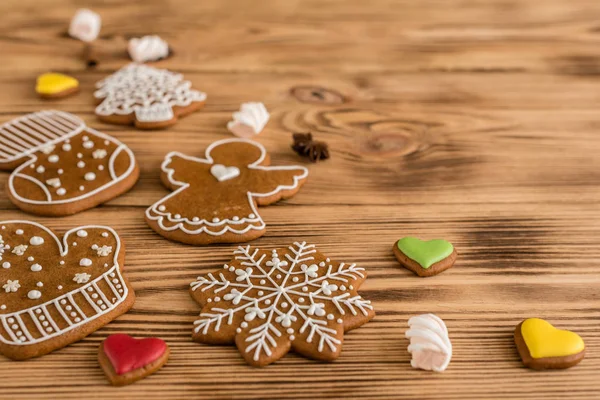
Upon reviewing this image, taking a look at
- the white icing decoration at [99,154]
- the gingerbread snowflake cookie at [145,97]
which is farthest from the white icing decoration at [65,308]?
the gingerbread snowflake cookie at [145,97]

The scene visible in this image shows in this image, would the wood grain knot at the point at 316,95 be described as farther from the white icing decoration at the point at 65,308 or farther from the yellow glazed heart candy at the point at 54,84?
the white icing decoration at the point at 65,308

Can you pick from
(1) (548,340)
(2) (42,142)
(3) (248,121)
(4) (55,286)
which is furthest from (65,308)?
(1) (548,340)

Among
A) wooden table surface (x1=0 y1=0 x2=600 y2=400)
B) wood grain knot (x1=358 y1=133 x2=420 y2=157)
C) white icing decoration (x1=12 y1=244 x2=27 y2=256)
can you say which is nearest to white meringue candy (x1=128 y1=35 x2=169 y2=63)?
wooden table surface (x1=0 y1=0 x2=600 y2=400)

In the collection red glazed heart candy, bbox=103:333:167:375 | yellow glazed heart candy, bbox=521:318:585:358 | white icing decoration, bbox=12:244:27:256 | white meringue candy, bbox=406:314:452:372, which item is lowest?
red glazed heart candy, bbox=103:333:167:375

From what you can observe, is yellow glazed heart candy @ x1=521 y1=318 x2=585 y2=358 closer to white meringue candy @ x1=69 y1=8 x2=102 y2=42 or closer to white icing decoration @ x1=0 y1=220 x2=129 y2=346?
white icing decoration @ x1=0 y1=220 x2=129 y2=346

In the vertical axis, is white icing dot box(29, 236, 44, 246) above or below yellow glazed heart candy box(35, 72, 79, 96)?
below

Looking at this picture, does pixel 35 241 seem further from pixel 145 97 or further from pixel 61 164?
pixel 145 97
